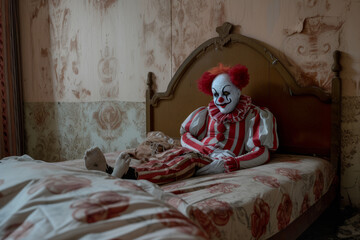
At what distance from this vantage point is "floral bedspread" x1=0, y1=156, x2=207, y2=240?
0.60m

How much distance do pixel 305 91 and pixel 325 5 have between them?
19.8 inches

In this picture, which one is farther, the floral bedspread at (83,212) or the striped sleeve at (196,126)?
the striped sleeve at (196,126)

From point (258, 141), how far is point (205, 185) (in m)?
0.60

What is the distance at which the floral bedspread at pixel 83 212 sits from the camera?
603 mm

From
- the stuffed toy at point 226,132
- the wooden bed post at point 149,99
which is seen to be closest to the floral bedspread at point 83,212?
the stuffed toy at point 226,132

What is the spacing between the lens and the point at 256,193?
109 centimetres

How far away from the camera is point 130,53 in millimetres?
2760

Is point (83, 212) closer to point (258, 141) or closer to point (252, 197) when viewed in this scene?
point (252, 197)

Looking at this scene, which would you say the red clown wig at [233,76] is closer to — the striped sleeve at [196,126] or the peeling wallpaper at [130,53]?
the striped sleeve at [196,126]

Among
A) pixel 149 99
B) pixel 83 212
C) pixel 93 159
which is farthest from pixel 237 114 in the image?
pixel 83 212

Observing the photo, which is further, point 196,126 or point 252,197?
point 196,126

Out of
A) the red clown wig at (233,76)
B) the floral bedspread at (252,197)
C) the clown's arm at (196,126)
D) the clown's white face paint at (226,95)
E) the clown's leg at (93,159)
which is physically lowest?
the floral bedspread at (252,197)

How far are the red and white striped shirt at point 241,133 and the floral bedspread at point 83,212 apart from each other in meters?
0.94

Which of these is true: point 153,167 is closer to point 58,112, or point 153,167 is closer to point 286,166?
point 286,166
